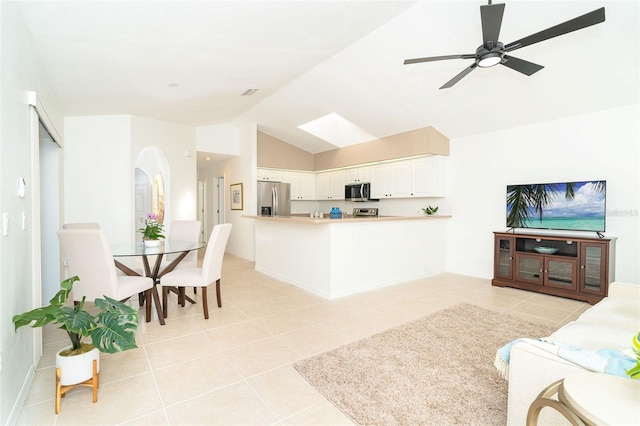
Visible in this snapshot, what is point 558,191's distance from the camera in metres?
4.11

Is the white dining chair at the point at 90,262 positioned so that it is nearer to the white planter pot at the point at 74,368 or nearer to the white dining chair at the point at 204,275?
the white dining chair at the point at 204,275

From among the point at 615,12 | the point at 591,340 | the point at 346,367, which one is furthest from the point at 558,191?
the point at 346,367

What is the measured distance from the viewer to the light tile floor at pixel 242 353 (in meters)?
1.78

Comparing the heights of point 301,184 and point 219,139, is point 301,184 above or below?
below

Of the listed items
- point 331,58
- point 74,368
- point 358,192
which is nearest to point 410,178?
point 358,192

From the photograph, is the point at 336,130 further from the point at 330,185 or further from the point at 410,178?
the point at 410,178

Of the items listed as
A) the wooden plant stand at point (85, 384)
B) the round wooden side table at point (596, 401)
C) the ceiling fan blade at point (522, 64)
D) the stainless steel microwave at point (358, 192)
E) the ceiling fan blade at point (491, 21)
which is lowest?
the wooden plant stand at point (85, 384)

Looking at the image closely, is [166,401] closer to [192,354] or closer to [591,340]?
[192,354]

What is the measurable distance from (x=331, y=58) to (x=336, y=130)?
2.82 metres

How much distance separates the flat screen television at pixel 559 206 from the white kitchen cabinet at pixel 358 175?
274 centimetres

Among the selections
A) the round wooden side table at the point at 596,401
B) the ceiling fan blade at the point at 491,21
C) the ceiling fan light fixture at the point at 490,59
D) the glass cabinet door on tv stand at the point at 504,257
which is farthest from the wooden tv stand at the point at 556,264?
the round wooden side table at the point at 596,401

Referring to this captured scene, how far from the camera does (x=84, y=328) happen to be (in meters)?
1.77

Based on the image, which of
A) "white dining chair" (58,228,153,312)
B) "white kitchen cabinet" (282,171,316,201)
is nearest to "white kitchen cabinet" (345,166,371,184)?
"white kitchen cabinet" (282,171,316,201)

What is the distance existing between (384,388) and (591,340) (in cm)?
120
